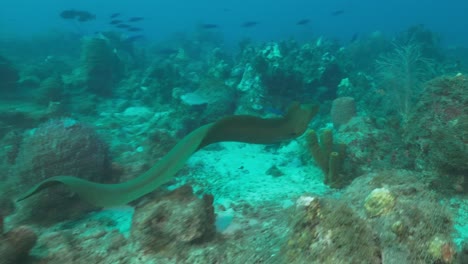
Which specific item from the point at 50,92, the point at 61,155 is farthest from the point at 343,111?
the point at 50,92

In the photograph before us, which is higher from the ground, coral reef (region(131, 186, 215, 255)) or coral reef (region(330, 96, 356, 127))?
coral reef (region(131, 186, 215, 255))

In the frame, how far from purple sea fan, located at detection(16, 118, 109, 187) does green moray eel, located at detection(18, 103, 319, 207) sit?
70 cm

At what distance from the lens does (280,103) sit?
350 inches

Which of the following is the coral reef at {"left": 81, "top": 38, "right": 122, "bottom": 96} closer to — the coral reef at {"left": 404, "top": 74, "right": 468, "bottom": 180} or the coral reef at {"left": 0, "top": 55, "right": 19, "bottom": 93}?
the coral reef at {"left": 0, "top": 55, "right": 19, "bottom": 93}

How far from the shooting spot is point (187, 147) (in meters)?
4.03

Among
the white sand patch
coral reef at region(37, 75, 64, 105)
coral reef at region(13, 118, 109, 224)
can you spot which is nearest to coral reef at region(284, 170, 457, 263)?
the white sand patch

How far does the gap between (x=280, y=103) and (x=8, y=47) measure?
23.9 metres

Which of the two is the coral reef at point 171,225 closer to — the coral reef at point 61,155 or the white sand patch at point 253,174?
the white sand patch at point 253,174

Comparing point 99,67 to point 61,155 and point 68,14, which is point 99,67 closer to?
point 68,14

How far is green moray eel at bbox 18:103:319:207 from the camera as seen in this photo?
3656 mm

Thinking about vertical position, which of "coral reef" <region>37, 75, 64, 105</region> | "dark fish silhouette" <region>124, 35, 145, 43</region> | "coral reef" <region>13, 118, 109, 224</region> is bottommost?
"coral reef" <region>37, 75, 64, 105</region>

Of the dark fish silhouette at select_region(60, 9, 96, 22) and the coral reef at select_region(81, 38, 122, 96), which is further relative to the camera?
the dark fish silhouette at select_region(60, 9, 96, 22)

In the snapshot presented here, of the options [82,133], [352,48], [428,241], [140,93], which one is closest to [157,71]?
[140,93]

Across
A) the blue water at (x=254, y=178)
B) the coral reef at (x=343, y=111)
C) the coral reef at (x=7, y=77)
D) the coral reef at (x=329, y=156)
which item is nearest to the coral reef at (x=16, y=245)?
the blue water at (x=254, y=178)
